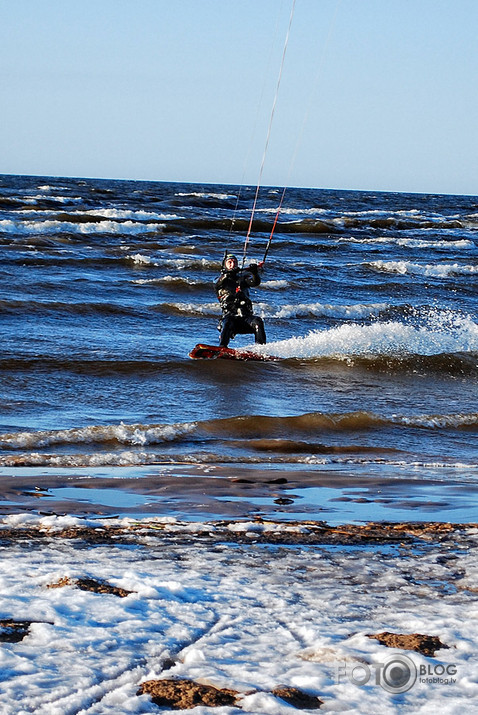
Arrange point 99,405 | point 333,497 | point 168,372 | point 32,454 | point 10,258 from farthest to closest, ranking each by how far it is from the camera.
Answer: point 10,258 → point 168,372 → point 99,405 → point 32,454 → point 333,497

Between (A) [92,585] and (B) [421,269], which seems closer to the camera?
(A) [92,585]

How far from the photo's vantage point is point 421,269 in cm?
2894

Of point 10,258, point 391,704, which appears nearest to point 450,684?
point 391,704

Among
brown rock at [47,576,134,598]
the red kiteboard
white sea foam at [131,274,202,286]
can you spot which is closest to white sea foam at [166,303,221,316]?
white sea foam at [131,274,202,286]

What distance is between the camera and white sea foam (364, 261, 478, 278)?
2838 cm

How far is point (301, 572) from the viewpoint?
149 inches

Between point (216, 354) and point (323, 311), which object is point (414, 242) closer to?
point (323, 311)

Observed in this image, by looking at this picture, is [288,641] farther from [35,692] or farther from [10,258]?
[10,258]

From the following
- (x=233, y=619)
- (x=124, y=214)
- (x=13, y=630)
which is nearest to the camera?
(x=13, y=630)

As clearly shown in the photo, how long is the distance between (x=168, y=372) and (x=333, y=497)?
260 inches

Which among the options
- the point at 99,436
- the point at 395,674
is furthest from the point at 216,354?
the point at 395,674

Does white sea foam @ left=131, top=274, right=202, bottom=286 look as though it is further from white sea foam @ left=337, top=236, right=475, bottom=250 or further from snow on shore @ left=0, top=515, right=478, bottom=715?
snow on shore @ left=0, top=515, right=478, bottom=715

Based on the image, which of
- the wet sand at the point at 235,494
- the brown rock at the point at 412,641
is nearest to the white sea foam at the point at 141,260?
the wet sand at the point at 235,494

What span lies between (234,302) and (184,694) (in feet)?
35.2
